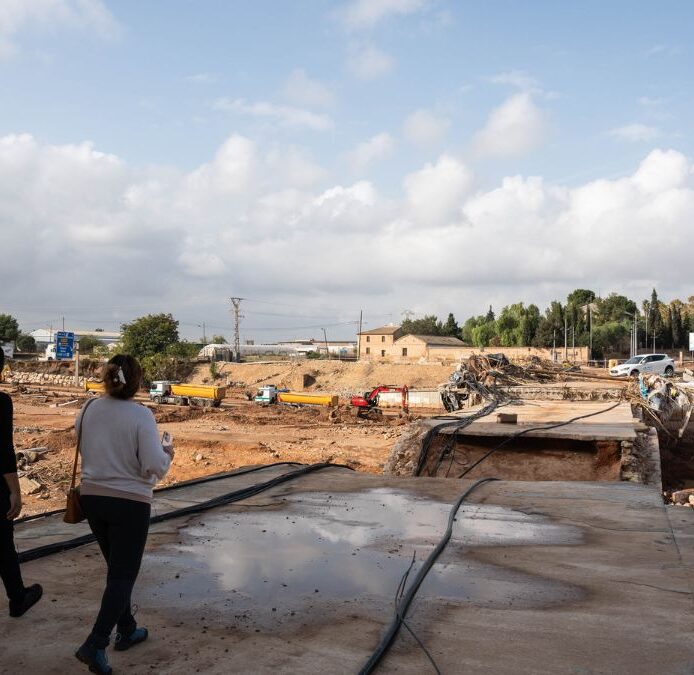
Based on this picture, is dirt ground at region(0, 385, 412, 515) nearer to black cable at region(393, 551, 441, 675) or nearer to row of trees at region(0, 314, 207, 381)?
black cable at region(393, 551, 441, 675)

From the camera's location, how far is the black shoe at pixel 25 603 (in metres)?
3.70

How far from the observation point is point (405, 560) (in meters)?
4.86

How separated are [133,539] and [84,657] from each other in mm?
532

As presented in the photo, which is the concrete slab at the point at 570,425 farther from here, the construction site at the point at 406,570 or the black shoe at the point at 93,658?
the black shoe at the point at 93,658

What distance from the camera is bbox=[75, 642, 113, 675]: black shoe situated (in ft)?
9.91

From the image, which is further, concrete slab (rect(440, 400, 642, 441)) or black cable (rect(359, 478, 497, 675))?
concrete slab (rect(440, 400, 642, 441))

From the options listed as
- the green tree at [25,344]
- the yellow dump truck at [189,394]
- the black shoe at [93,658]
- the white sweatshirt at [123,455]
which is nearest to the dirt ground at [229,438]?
the yellow dump truck at [189,394]

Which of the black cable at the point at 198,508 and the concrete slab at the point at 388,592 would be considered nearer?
the concrete slab at the point at 388,592

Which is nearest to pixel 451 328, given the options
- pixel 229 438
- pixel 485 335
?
pixel 485 335

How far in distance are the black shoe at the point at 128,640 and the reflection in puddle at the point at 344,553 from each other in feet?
2.15

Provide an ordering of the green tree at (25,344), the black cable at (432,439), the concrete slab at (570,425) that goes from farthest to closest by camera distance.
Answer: the green tree at (25,344)
the black cable at (432,439)
the concrete slab at (570,425)

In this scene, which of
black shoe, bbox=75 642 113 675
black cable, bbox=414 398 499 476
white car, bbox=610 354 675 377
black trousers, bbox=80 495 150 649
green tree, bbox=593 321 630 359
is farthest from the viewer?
green tree, bbox=593 321 630 359

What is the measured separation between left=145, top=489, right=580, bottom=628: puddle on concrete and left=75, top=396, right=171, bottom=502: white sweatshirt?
1.11 meters

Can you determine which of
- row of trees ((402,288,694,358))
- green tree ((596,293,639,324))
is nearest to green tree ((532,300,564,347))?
row of trees ((402,288,694,358))
